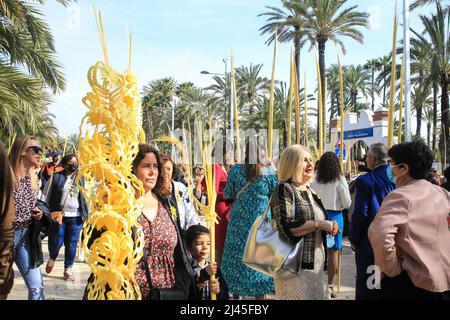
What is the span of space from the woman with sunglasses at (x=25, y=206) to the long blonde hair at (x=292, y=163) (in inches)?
76.7

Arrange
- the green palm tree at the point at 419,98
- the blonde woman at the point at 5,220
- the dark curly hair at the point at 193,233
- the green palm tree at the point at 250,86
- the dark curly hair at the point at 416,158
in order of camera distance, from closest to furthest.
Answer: the blonde woman at the point at 5,220, the dark curly hair at the point at 416,158, the dark curly hair at the point at 193,233, the green palm tree at the point at 419,98, the green palm tree at the point at 250,86

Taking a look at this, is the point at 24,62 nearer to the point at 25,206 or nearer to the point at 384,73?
the point at 25,206

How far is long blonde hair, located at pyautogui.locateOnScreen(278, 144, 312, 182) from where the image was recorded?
3.17 m

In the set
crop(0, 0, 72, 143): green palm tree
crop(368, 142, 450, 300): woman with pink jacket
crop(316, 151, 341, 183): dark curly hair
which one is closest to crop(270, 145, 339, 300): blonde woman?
crop(368, 142, 450, 300): woman with pink jacket

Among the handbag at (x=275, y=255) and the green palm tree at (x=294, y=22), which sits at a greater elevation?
the green palm tree at (x=294, y=22)

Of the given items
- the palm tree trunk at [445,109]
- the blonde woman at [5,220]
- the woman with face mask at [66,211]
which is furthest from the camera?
the palm tree trunk at [445,109]

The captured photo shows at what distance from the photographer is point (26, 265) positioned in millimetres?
3832

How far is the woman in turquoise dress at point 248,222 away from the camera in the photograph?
164 inches

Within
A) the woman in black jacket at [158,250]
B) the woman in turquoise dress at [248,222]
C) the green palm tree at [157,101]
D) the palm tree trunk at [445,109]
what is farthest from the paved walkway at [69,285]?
the green palm tree at [157,101]

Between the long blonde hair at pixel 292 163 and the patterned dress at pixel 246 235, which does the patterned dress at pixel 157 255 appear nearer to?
the long blonde hair at pixel 292 163

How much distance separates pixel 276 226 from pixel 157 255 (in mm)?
914

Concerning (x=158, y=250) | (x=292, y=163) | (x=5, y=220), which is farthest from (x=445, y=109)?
(x=5, y=220)
